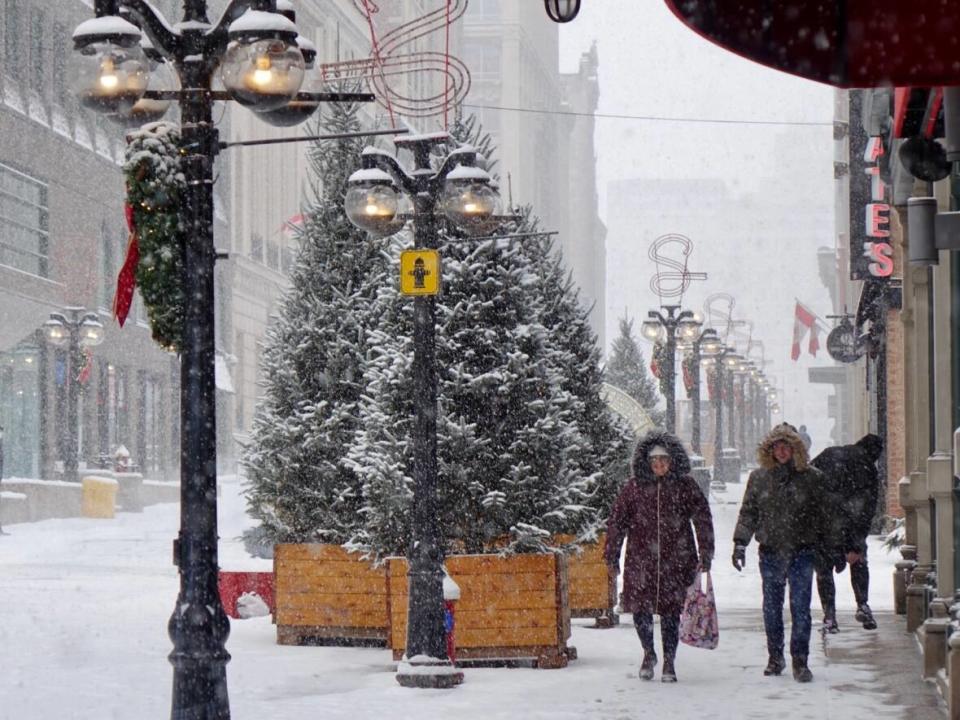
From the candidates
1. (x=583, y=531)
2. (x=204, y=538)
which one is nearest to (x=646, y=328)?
(x=583, y=531)

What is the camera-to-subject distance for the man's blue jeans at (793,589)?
12367 mm

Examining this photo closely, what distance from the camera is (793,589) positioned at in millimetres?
12461

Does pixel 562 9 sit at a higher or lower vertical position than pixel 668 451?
higher

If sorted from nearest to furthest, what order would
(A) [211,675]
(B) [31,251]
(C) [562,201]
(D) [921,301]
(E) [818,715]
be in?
(A) [211,675]
(E) [818,715]
(D) [921,301]
(B) [31,251]
(C) [562,201]

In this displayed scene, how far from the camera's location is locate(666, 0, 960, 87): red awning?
401 centimetres

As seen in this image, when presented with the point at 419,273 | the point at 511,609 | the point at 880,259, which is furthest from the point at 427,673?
the point at 880,259

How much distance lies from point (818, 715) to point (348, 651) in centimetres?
538

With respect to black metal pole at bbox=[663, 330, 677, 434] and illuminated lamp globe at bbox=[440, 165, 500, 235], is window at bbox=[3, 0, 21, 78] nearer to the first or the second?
black metal pole at bbox=[663, 330, 677, 434]

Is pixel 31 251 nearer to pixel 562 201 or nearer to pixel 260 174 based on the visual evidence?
pixel 260 174

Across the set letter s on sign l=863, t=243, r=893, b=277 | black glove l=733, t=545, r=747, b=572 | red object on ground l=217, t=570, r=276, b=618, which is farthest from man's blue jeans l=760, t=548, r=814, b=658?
letter s on sign l=863, t=243, r=893, b=277

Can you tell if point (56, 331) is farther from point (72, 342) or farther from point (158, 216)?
point (158, 216)

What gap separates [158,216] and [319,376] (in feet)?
23.6

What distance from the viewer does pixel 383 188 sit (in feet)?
42.3

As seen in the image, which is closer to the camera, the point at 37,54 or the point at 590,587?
the point at 590,587
